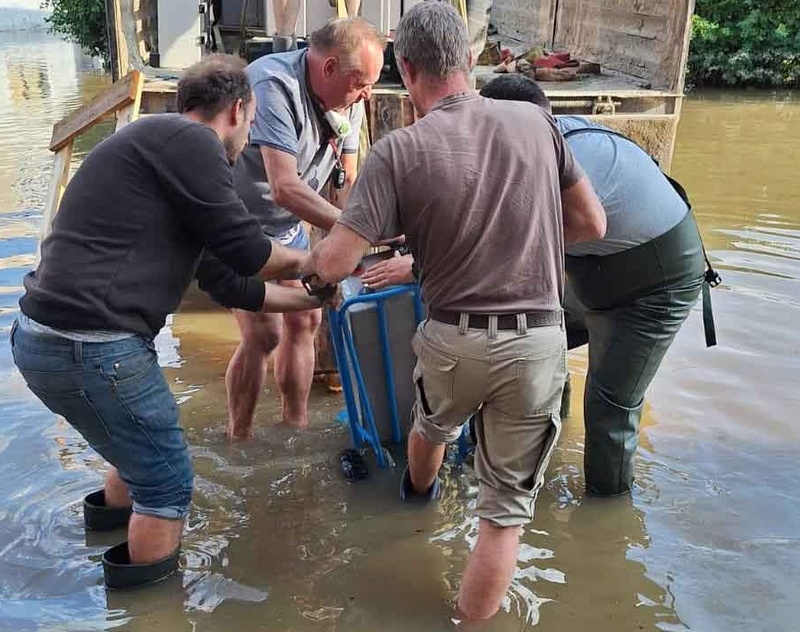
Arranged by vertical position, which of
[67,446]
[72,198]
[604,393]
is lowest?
[67,446]

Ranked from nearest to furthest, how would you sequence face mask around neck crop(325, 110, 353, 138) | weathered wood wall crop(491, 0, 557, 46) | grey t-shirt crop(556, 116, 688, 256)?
grey t-shirt crop(556, 116, 688, 256) < face mask around neck crop(325, 110, 353, 138) < weathered wood wall crop(491, 0, 557, 46)

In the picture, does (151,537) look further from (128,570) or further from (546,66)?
(546,66)

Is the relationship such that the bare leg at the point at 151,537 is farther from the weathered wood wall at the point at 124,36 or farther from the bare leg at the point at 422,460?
the weathered wood wall at the point at 124,36

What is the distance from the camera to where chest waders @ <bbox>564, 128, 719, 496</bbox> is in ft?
11.4

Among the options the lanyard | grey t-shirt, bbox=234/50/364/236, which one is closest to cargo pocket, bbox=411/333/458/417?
grey t-shirt, bbox=234/50/364/236

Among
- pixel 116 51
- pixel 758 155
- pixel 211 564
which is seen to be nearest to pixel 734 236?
pixel 758 155

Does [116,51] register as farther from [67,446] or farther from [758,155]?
[758,155]

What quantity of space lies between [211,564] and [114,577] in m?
0.41

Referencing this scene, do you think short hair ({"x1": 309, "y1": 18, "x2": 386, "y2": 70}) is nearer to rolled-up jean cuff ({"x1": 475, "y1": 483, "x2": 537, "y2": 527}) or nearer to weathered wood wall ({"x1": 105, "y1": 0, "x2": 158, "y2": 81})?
rolled-up jean cuff ({"x1": 475, "y1": 483, "x2": 537, "y2": 527})

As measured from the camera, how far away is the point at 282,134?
12.6 ft

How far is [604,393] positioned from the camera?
3.65 m

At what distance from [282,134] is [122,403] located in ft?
5.03

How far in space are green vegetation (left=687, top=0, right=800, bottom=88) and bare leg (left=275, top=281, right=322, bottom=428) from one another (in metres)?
20.1

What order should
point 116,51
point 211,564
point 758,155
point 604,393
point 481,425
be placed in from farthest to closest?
point 758,155 < point 116,51 < point 604,393 < point 211,564 < point 481,425
